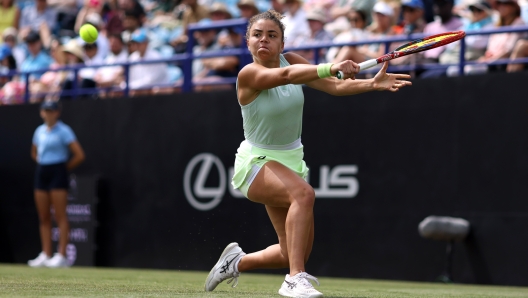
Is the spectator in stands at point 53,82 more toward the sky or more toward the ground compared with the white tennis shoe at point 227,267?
more toward the sky

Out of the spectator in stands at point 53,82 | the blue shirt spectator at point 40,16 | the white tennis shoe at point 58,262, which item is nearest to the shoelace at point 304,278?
the white tennis shoe at point 58,262

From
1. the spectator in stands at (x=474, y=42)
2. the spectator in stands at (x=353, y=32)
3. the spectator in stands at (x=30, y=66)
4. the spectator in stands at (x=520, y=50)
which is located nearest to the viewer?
the spectator in stands at (x=520, y=50)

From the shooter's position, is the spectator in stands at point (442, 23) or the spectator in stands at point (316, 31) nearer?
the spectator in stands at point (442, 23)

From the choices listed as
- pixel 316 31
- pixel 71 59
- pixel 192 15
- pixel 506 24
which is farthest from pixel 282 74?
pixel 71 59

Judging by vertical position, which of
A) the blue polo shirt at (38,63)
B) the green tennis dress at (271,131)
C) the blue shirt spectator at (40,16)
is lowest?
the green tennis dress at (271,131)

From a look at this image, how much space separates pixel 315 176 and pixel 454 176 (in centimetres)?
183

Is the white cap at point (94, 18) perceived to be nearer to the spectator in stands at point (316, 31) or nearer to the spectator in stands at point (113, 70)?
the spectator in stands at point (113, 70)

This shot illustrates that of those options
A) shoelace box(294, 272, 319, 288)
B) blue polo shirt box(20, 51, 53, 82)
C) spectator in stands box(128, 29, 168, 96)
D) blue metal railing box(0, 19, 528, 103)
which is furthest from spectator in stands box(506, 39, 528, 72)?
blue polo shirt box(20, 51, 53, 82)

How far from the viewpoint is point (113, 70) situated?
14.2 m

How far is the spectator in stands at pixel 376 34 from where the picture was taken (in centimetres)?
1105

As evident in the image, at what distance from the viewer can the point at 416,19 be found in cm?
1118

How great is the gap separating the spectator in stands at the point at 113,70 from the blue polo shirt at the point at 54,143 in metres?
1.08

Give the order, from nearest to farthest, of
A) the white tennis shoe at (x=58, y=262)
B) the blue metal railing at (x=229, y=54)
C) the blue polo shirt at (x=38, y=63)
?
the blue metal railing at (x=229, y=54) → the white tennis shoe at (x=58, y=262) → the blue polo shirt at (x=38, y=63)

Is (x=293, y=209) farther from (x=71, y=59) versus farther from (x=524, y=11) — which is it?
(x=71, y=59)
